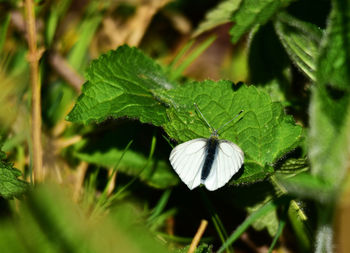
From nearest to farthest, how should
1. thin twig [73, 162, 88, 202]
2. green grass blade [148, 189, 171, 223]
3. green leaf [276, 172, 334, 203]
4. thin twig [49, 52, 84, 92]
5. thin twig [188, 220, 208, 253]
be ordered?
green leaf [276, 172, 334, 203] → thin twig [188, 220, 208, 253] → green grass blade [148, 189, 171, 223] → thin twig [73, 162, 88, 202] → thin twig [49, 52, 84, 92]

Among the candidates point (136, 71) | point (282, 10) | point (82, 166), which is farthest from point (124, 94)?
point (282, 10)

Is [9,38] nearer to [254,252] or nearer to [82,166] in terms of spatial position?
[82,166]

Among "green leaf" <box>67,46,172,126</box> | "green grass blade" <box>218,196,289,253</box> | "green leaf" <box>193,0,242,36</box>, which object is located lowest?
"green grass blade" <box>218,196,289,253</box>

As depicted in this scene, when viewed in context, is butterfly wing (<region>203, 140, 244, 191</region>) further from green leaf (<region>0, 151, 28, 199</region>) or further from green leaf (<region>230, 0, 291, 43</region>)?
green leaf (<region>0, 151, 28, 199</region>)

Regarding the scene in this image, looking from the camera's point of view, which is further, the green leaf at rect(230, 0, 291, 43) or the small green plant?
the green leaf at rect(230, 0, 291, 43)

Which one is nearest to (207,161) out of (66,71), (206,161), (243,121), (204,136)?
(206,161)

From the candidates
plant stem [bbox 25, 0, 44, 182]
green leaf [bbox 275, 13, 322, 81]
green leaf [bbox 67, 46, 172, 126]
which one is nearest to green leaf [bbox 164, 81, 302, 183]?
green leaf [bbox 67, 46, 172, 126]

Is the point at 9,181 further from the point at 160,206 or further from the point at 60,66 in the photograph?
the point at 60,66
